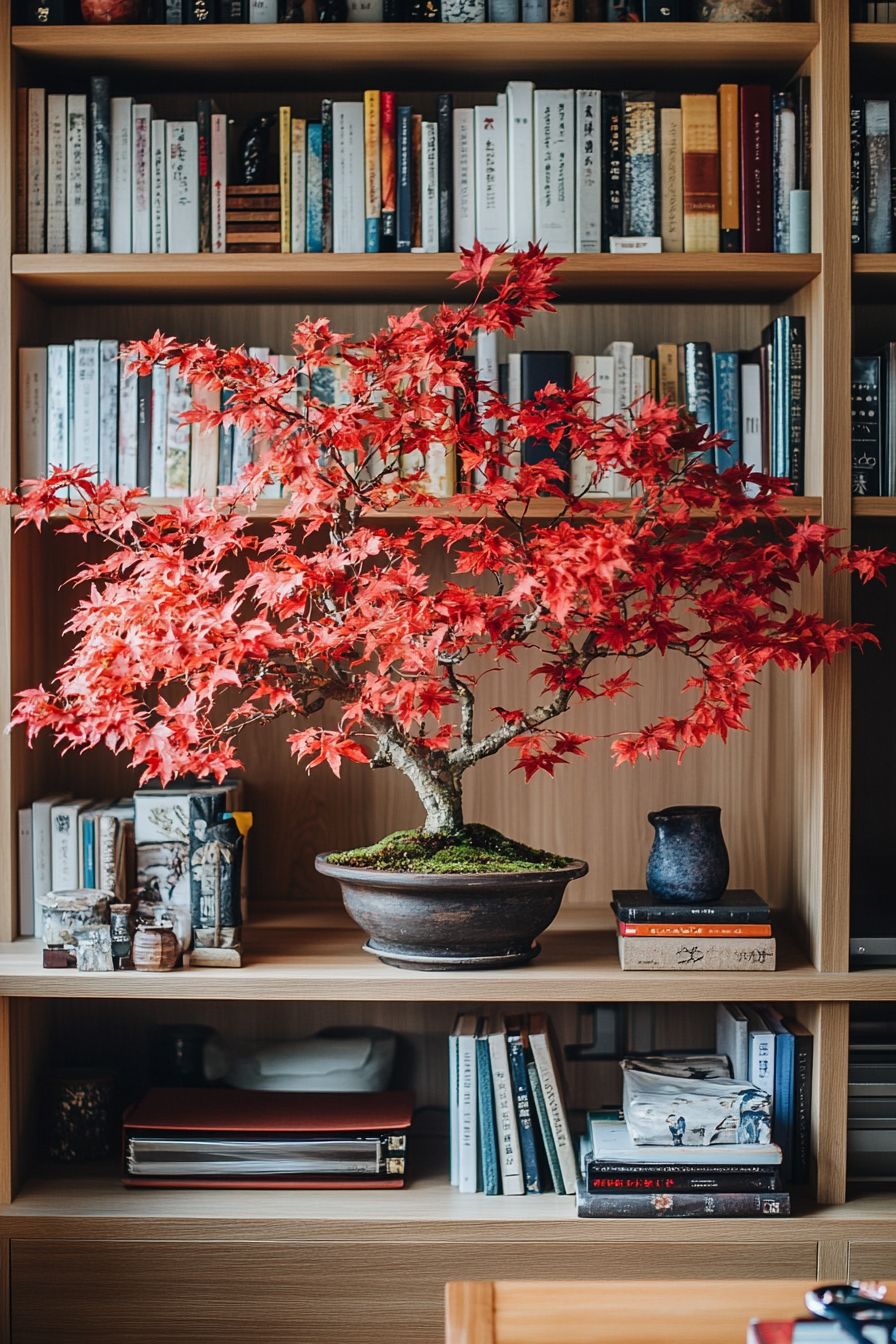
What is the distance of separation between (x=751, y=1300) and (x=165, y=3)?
205 centimetres

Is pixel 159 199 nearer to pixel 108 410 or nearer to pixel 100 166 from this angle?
pixel 100 166

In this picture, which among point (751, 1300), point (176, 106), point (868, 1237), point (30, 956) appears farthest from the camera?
point (176, 106)

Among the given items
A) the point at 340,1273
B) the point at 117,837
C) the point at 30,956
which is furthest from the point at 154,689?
the point at 340,1273

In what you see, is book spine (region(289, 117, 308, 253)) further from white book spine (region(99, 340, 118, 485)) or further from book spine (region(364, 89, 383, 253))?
white book spine (region(99, 340, 118, 485))

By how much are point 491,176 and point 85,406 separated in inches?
29.8

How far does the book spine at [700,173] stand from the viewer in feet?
6.05

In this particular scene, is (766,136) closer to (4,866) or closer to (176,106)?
(176,106)

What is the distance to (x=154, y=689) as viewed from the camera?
2.17 m

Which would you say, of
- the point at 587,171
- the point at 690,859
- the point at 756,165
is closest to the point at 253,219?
the point at 587,171

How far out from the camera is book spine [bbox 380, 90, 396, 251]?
6.05ft

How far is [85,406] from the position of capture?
6.16 ft

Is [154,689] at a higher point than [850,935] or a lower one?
higher

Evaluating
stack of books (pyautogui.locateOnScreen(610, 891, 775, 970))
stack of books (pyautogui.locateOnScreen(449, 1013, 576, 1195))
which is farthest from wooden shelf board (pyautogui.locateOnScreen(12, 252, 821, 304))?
stack of books (pyautogui.locateOnScreen(449, 1013, 576, 1195))

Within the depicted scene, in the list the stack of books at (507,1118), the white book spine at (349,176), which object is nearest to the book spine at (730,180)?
the white book spine at (349,176)
